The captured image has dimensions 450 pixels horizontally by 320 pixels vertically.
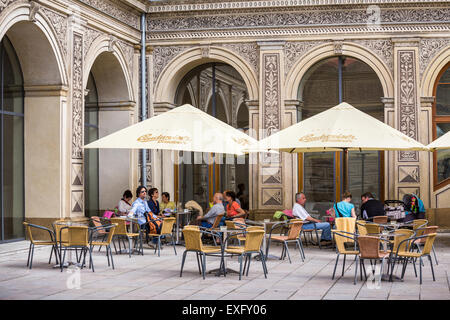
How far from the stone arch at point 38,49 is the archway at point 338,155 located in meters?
6.44

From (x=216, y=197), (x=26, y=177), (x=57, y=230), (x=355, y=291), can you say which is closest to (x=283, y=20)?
(x=216, y=197)

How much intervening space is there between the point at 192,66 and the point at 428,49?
5.88m

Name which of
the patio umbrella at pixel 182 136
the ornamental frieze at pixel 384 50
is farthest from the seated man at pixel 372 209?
the ornamental frieze at pixel 384 50

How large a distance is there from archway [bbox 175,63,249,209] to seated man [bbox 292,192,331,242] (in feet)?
16.1

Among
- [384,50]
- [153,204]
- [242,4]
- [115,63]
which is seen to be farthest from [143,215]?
[384,50]

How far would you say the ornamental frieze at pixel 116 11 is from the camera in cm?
1617

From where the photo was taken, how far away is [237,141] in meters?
12.6

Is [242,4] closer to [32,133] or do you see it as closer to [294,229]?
[32,133]

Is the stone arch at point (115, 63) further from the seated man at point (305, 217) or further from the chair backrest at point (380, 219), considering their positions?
the chair backrest at point (380, 219)

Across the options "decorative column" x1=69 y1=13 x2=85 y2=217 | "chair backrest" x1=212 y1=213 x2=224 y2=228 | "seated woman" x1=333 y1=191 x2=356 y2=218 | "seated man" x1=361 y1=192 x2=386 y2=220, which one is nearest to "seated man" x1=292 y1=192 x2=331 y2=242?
"seated woman" x1=333 y1=191 x2=356 y2=218

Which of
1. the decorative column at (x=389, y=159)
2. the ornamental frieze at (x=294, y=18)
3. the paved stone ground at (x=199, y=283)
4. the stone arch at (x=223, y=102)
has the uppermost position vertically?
the ornamental frieze at (x=294, y=18)

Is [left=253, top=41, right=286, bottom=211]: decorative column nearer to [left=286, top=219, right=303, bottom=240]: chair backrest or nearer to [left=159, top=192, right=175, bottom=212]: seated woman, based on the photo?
[left=159, top=192, right=175, bottom=212]: seated woman

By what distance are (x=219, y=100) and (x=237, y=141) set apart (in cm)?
702

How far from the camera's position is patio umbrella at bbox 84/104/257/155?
12.2m
